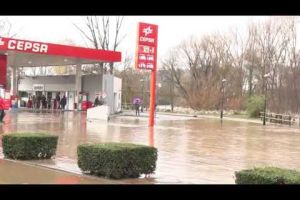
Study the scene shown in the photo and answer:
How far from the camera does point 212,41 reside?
7969cm

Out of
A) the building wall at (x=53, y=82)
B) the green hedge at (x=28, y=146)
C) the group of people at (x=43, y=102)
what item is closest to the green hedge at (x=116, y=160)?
the green hedge at (x=28, y=146)

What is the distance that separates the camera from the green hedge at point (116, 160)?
964cm

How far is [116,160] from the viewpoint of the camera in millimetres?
9625

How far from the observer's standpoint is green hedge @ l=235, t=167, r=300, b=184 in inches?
286

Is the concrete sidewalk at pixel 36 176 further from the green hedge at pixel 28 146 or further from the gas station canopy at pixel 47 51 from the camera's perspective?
the gas station canopy at pixel 47 51

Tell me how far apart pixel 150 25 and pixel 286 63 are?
143 feet

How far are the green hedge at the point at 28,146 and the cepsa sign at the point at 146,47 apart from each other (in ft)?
58.5

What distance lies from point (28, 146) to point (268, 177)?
653cm

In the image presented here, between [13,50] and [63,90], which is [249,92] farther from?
[13,50]

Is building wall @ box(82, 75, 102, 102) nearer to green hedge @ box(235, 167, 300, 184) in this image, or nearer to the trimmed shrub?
the trimmed shrub

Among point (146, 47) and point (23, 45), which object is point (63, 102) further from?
point (146, 47)

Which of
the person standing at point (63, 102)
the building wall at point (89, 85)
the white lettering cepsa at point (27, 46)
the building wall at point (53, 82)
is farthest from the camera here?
the building wall at point (53, 82)

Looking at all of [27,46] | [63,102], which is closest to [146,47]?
[27,46]
